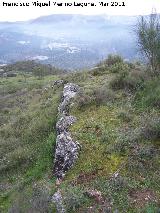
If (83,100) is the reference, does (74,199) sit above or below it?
below

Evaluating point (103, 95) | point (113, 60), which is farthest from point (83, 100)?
point (113, 60)

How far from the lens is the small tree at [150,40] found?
20406mm

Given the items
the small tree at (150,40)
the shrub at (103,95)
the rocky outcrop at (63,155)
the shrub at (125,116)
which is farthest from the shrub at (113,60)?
the rocky outcrop at (63,155)

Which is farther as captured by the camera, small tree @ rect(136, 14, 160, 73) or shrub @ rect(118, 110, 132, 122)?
small tree @ rect(136, 14, 160, 73)

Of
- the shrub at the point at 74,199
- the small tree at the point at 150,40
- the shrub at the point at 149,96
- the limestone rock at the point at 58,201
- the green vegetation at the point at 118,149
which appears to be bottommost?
the limestone rock at the point at 58,201

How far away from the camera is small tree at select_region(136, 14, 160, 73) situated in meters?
20.4

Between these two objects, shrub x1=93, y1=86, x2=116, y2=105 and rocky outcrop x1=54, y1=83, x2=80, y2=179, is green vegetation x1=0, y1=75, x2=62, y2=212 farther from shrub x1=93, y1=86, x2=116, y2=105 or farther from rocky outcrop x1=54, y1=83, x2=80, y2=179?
shrub x1=93, y1=86, x2=116, y2=105

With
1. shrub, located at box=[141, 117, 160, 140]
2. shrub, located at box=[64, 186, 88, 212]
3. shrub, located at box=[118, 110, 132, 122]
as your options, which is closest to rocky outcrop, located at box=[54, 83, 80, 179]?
shrub, located at box=[64, 186, 88, 212]

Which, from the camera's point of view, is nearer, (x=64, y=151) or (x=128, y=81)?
(x=64, y=151)

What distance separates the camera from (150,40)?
67.5 ft

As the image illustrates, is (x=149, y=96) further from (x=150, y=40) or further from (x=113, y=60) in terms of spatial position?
(x=113, y=60)

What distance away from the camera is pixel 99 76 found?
2517 centimetres

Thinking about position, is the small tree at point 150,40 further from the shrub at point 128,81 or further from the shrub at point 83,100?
the shrub at point 83,100

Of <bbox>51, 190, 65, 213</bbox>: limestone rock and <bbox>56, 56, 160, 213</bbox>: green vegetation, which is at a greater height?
<bbox>56, 56, 160, 213</bbox>: green vegetation
